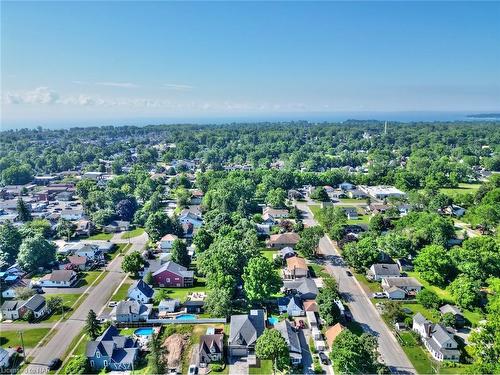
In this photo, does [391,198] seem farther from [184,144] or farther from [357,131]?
[357,131]

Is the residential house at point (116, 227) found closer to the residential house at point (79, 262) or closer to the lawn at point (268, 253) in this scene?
the residential house at point (79, 262)

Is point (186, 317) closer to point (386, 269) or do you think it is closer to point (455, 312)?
point (386, 269)

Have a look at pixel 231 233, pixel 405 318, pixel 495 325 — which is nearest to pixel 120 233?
pixel 231 233

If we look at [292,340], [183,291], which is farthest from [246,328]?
[183,291]

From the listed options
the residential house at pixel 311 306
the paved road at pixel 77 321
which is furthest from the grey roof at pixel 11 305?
the residential house at pixel 311 306

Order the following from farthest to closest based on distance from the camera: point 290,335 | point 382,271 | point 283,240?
point 283,240 → point 382,271 → point 290,335

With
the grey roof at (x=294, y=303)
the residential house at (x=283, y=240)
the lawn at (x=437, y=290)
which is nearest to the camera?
the grey roof at (x=294, y=303)
